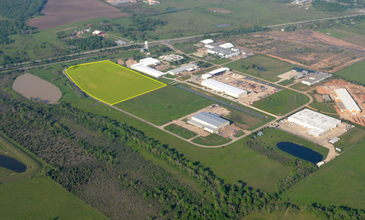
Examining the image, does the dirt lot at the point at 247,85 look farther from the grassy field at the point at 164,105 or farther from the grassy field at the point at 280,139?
the grassy field at the point at 280,139

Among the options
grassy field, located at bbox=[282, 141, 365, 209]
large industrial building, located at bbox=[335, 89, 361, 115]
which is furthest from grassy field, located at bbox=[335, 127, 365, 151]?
large industrial building, located at bbox=[335, 89, 361, 115]

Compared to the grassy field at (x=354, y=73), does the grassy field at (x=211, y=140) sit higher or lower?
lower

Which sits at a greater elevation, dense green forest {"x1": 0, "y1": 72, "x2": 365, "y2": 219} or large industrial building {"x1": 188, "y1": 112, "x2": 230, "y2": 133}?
large industrial building {"x1": 188, "y1": 112, "x2": 230, "y2": 133}

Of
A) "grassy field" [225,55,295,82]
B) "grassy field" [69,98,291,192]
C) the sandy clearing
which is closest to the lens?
"grassy field" [69,98,291,192]

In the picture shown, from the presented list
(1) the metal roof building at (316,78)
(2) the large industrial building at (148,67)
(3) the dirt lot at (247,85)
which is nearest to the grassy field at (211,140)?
(3) the dirt lot at (247,85)

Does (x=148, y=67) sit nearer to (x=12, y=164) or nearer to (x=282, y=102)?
(x=282, y=102)

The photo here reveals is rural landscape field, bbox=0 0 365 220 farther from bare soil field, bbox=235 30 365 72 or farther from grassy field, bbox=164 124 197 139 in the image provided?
bare soil field, bbox=235 30 365 72

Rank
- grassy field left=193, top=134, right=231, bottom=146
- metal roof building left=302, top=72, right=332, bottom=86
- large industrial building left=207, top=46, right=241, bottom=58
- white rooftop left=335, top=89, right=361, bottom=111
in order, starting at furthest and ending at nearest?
large industrial building left=207, top=46, right=241, bottom=58
metal roof building left=302, top=72, right=332, bottom=86
white rooftop left=335, top=89, right=361, bottom=111
grassy field left=193, top=134, right=231, bottom=146
